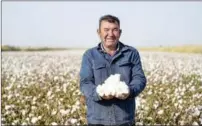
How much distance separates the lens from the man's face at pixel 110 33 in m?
2.19

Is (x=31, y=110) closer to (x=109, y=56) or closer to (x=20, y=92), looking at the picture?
(x=20, y=92)

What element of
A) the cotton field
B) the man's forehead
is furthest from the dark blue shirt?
the cotton field

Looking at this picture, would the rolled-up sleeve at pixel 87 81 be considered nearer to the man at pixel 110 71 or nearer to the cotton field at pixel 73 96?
the man at pixel 110 71

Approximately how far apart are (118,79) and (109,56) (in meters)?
0.19

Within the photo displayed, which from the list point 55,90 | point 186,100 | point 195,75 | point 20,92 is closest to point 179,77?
point 195,75

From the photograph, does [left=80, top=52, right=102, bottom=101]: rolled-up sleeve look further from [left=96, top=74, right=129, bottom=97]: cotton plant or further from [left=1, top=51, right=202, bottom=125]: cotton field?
[left=1, top=51, right=202, bottom=125]: cotton field

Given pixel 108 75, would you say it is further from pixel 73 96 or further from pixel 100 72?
pixel 73 96

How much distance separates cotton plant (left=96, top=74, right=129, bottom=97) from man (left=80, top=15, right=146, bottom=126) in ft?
0.35

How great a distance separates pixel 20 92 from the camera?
4746 mm

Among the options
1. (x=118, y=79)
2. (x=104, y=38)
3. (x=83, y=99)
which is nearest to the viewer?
(x=118, y=79)

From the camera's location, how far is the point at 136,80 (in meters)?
2.16

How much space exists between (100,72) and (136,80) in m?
0.17

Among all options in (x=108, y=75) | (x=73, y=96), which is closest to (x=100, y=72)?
(x=108, y=75)

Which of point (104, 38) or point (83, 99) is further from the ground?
point (104, 38)
